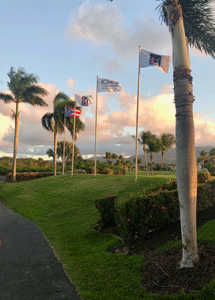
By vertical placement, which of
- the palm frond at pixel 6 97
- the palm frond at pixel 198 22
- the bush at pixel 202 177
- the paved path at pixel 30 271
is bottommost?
the paved path at pixel 30 271

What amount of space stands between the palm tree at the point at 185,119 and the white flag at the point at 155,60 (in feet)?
29.5

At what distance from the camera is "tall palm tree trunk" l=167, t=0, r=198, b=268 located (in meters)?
5.09

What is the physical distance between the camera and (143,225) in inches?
292

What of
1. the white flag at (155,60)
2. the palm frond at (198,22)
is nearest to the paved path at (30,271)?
the palm frond at (198,22)

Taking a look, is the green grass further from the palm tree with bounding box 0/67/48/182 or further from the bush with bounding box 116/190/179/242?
the palm tree with bounding box 0/67/48/182

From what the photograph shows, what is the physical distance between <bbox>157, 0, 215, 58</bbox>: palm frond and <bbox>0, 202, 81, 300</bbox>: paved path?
7.79 metres

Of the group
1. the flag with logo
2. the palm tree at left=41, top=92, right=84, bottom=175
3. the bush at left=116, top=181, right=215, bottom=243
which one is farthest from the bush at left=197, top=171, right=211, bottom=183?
the palm tree at left=41, top=92, right=84, bottom=175

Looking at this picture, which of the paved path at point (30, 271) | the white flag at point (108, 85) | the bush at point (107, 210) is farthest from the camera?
the white flag at point (108, 85)

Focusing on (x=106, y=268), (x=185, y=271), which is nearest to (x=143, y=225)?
(x=106, y=268)

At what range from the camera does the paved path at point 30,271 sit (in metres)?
4.91

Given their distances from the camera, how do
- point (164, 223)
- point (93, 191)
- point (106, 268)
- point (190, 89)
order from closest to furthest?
point (190, 89), point (106, 268), point (164, 223), point (93, 191)

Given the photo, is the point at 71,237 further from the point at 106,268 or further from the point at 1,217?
the point at 1,217

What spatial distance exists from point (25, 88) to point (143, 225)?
3311cm

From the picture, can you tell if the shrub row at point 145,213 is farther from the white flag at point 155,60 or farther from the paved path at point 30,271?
the white flag at point 155,60
